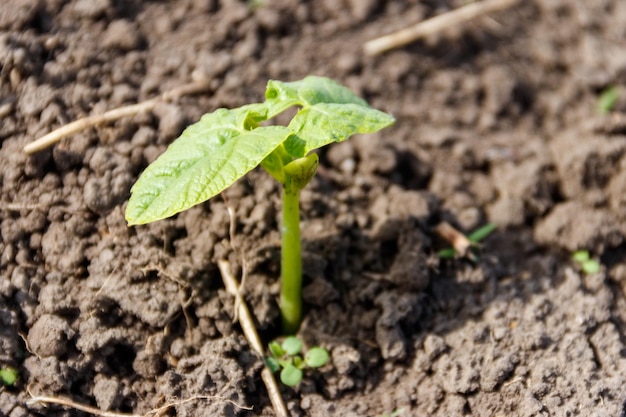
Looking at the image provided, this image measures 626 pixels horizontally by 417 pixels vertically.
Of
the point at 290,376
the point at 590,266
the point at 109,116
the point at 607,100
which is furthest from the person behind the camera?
the point at 607,100

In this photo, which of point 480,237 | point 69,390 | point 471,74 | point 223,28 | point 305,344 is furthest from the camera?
point 471,74

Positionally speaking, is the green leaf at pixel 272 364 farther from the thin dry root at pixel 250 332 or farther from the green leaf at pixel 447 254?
the green leaf at pixel 447 254

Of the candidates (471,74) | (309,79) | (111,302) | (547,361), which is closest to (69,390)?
(111,302)

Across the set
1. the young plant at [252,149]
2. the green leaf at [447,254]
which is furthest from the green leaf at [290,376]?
the green leaf at [447,254]

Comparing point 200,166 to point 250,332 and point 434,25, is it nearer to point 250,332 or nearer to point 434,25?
point 250,332

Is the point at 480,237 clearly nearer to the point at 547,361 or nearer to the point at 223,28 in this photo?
the point at 547,361

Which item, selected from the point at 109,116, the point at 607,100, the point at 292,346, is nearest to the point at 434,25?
the point at 607,100
